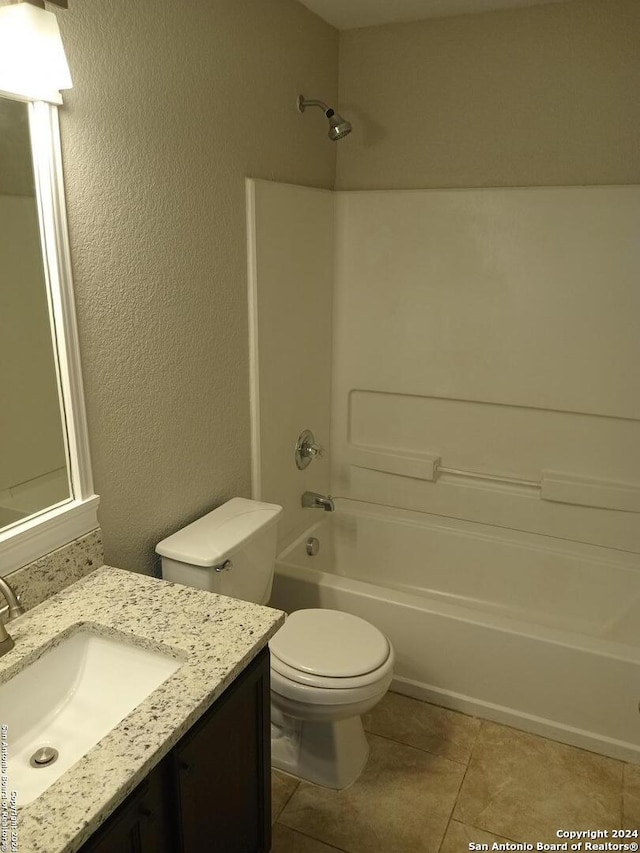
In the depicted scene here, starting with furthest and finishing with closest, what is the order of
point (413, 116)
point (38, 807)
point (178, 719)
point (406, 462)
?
point (406, 462)
point (413, 116)
point (178, 719)
point (38, 807)

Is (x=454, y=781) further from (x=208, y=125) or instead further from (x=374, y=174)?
(x=374, y=174)

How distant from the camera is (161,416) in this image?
185cm

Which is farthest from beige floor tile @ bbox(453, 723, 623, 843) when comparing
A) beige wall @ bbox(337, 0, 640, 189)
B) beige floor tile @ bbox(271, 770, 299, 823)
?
beige wall @ bbox(337, 0, 640, 189)

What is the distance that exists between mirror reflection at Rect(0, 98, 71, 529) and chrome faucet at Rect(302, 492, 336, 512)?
1332 millimetres

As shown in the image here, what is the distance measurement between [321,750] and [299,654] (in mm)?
358

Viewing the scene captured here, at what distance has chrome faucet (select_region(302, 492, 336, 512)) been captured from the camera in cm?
273

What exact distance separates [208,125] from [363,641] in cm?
160

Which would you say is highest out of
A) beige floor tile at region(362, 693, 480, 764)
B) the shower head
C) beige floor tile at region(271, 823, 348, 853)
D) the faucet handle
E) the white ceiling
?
the white ceiling

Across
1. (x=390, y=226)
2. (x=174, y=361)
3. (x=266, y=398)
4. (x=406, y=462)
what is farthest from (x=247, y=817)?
(x=390, y=226)

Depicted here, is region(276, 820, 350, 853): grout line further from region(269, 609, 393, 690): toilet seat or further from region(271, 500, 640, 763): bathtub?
region(271, 500, 640, 763): bathtub

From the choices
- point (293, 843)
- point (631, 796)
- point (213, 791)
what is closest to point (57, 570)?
point (213, 791)

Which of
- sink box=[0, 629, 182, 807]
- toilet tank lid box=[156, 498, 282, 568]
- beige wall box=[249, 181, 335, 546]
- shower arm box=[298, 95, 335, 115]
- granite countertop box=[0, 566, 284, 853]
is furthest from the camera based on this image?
shower arm box=[298, 95, 335, 115]

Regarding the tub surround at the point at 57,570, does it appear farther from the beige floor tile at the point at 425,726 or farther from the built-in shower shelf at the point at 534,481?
the built-in shower shelf at the point at 534,481

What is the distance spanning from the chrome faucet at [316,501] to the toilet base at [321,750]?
879 millimetres
